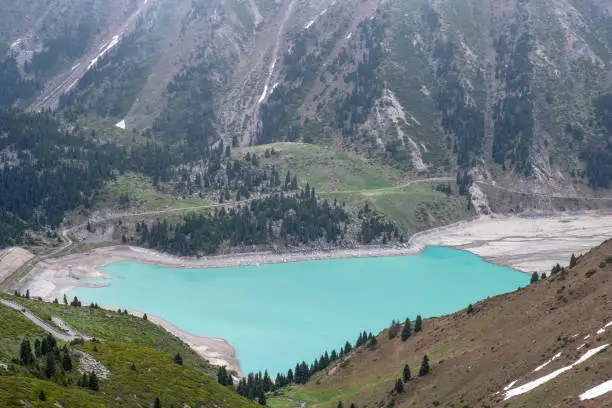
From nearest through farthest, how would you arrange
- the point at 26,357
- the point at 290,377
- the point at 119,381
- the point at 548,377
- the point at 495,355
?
the point at 548,377 < the point at 26,357 < the point at 119,381 < the point at 495,355 < the point at 290,377

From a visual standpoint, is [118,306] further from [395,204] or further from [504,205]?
[504,205]

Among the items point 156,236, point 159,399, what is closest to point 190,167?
point 156,236

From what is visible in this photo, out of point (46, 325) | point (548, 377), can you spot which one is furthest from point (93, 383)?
point (548, 377)

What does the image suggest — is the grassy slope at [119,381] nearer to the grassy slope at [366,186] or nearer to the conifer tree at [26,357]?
the conifer tree at [26,357]

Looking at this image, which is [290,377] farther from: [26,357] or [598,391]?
[598,391]

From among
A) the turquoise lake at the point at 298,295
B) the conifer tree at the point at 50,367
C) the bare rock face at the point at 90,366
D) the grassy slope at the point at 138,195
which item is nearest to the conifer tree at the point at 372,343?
the turquoise lake at the point at 298,295

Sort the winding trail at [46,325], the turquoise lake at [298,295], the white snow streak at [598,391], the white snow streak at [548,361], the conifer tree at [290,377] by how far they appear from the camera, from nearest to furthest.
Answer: the white snow streak at [598,391]
the white snow streak at [548,361]
the winding trail at [46,325]
the conifer tree at [290,377]
the turquoise lake at [298,295]
